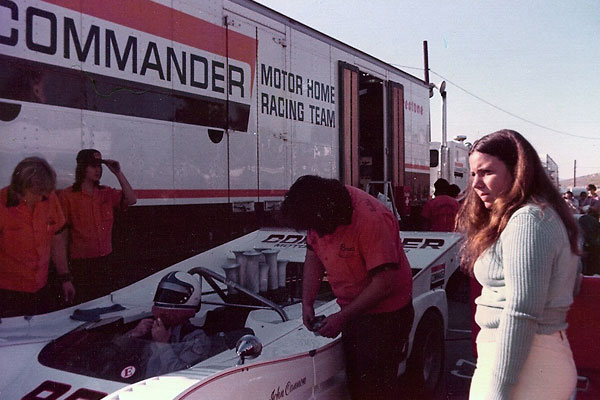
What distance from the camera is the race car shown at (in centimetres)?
207

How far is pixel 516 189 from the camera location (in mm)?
1613

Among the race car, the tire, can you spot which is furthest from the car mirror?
the tire

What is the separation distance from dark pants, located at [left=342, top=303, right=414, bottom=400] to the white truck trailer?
2.56 m

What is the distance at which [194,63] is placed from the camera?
16.5 ft

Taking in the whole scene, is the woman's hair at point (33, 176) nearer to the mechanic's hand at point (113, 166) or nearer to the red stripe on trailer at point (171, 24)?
the mechanic's hand at point (113, 166)

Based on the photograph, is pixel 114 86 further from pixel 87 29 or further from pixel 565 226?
pixel 565 226

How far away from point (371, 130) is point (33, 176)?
19.9 feet

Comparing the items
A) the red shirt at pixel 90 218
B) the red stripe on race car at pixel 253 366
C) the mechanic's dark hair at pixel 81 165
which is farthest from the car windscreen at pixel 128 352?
the mechanic's dark hair at pixel 81 165

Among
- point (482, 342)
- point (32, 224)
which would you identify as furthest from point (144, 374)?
point (32, 224)

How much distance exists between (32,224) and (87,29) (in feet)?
5.04

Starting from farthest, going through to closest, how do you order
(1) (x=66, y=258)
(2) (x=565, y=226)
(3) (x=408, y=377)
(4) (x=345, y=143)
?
(4) (x=345, y=143) → (1) (x=66, y=258) → (3) (x=408, y=377) → (2) (x=565, y=226)

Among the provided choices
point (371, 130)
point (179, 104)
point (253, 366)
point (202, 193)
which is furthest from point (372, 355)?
point (371, 130)

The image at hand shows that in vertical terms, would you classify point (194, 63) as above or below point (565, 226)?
above

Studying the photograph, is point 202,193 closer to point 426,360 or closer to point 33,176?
point 33,176
